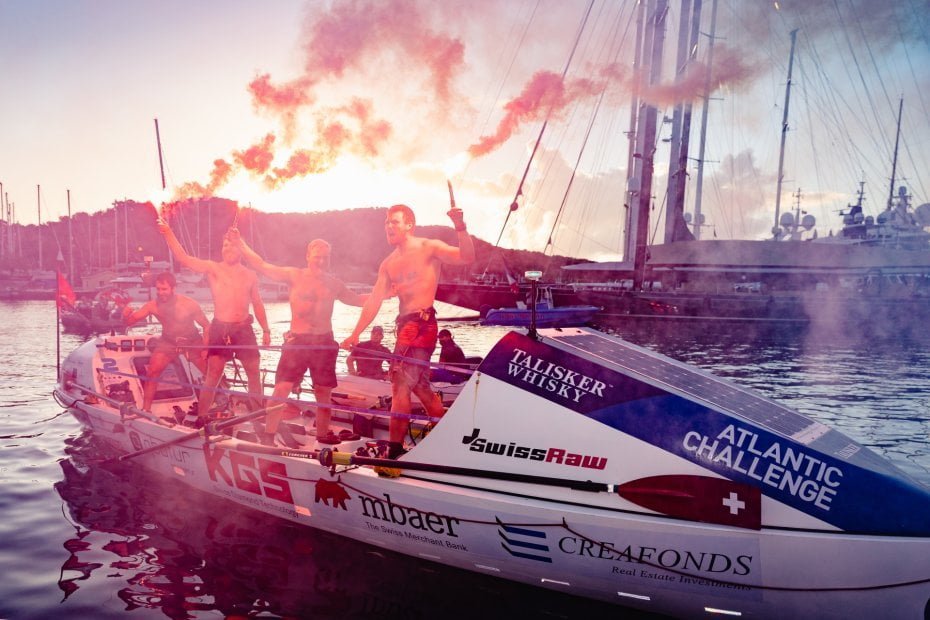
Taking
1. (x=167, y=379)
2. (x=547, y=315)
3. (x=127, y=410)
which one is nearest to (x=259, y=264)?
(x=127, y=410)

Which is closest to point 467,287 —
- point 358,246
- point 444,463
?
point 444,463

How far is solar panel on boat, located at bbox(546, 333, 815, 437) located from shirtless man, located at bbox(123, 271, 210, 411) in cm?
596

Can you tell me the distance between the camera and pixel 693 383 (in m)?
5.15

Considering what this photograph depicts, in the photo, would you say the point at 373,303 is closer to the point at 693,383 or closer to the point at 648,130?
the point at 693,383

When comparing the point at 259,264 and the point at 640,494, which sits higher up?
the point at 259,264

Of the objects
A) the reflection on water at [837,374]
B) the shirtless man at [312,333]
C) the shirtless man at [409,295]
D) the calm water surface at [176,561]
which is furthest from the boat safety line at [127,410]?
the reflection on water at [837,374]

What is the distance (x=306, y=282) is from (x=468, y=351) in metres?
22.6

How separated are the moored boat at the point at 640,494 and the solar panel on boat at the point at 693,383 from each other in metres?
0.03

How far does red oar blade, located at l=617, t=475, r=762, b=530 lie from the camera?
4.12 metres

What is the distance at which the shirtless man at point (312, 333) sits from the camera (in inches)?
268

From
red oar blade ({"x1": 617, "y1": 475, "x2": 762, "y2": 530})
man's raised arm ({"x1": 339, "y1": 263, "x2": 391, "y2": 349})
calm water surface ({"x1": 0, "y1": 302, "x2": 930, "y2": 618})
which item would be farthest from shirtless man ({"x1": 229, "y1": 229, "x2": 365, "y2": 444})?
red oar blade ({"x1": 617, "y1": 475, "x2": 762, "y2": 530})

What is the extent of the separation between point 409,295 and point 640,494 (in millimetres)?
2831

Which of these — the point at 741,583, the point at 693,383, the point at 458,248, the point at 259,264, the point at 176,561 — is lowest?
the point at 176,561

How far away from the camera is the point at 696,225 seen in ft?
197
